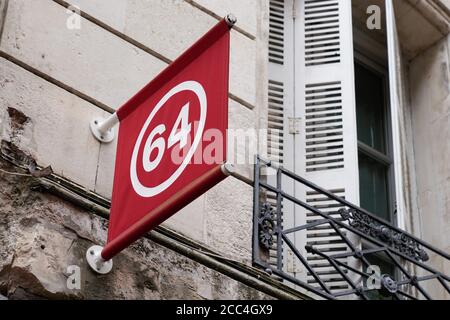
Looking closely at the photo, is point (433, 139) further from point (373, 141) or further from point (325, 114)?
point (325, 114)

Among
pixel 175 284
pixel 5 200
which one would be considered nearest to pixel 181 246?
pixel 175 284

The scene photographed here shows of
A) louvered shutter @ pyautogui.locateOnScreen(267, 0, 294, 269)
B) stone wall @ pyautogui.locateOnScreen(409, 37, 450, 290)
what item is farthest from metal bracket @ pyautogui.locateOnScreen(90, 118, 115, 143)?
stone wall @ pyautogui.locateOnScreen(409, 37, 450, 290)

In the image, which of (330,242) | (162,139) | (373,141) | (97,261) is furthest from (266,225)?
(373,141)

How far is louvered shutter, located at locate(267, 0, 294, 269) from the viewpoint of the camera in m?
8.04

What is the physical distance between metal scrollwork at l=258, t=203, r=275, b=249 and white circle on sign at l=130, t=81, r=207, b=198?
1423 mm

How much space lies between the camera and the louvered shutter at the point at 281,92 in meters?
8.04

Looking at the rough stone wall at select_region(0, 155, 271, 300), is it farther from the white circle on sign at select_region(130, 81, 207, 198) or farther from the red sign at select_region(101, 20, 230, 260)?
the white circle on sign at select_region(130, 81, 207, 198)

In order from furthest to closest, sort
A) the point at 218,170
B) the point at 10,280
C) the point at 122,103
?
the point at 122,103, the point at 10,280, the point at 218,170

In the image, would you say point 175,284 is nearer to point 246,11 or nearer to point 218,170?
point 218,170

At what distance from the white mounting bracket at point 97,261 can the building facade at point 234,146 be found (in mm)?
42

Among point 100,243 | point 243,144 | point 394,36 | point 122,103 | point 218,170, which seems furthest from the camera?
point 394,36

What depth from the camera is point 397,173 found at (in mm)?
8062

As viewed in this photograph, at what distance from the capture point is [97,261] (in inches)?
226
